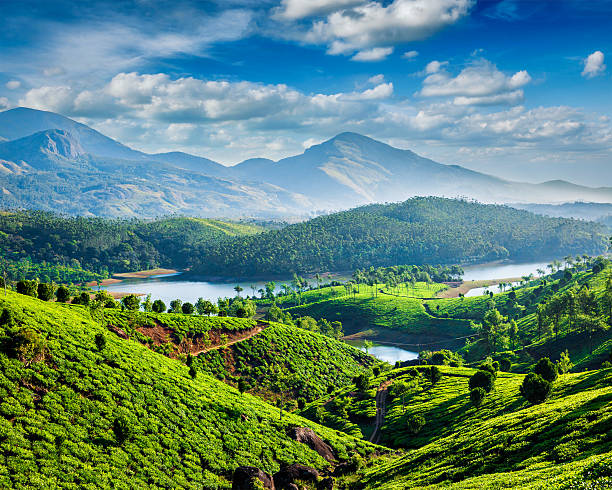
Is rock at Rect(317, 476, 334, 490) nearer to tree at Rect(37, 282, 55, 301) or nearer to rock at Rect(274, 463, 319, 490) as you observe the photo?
rock at Rect(274, 463, 319, 490)

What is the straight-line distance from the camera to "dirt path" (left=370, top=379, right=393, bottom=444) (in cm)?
7477

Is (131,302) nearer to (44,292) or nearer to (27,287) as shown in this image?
(44,292)

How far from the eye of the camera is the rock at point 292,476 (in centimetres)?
4320

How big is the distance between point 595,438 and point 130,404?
44.1 meters

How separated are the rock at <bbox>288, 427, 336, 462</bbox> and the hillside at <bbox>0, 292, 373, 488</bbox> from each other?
1.05 metres

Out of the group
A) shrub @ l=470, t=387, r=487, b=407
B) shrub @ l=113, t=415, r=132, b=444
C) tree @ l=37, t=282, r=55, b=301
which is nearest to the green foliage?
tree @ l=37, t=282, r=55, b=301

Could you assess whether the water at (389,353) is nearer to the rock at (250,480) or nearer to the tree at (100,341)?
the rock at (250,480)

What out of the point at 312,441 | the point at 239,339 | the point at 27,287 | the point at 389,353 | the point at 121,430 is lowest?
the point at 389,353

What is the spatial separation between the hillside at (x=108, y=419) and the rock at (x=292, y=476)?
4384 millimetres

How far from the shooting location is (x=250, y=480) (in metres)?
39.1

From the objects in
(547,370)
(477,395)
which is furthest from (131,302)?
(547,370)

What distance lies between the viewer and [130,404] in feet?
148

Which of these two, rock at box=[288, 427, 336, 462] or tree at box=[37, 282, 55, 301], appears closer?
rock at box=[288, 427, 336, 462]

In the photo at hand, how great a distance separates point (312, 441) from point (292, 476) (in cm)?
1470
